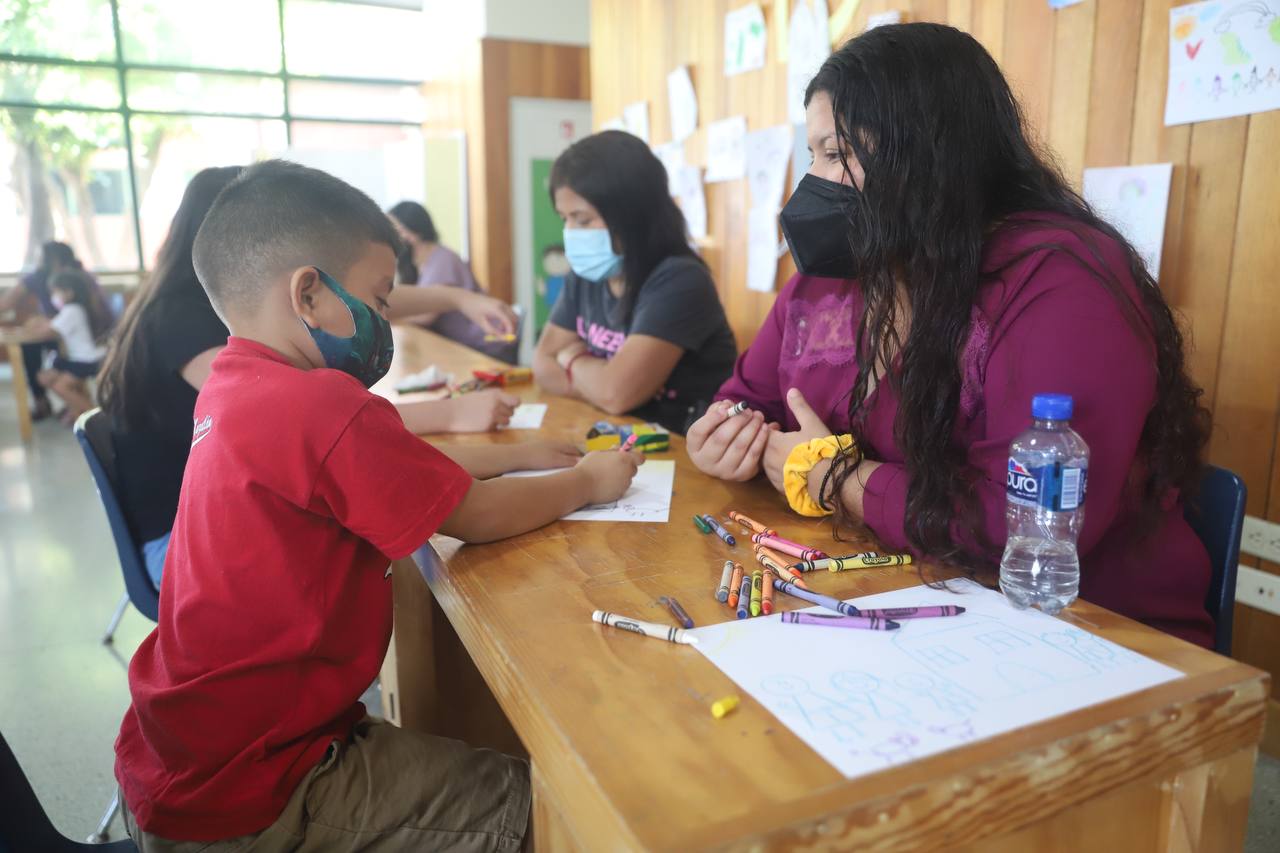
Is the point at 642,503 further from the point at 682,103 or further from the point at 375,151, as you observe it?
the point at 375,151

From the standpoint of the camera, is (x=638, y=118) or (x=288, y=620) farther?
(x=638, y=118)

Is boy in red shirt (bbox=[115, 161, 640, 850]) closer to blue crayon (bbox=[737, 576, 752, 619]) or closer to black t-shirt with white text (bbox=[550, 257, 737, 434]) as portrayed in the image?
blue crayon (bbox=[737, 576, 752, 619])

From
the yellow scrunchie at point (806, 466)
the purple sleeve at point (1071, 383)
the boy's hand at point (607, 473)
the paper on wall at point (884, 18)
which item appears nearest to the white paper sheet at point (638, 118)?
the paper on wall at point (884, 18)

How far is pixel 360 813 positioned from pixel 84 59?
324 inches

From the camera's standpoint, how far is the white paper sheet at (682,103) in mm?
3521

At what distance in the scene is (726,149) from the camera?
131 inches

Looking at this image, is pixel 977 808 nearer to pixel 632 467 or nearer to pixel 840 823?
pixel 840 823

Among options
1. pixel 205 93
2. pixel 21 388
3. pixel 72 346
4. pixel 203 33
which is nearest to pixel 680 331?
pixel 21 388

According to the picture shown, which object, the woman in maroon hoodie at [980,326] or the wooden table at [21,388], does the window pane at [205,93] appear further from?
the woman in maroon hoodie at [980,326]

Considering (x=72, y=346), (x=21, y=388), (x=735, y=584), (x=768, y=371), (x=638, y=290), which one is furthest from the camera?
(x=72, y=346)

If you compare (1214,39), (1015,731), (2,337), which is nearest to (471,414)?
(1015,731)

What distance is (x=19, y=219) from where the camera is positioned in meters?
7.50

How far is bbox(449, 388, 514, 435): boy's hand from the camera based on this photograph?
1839 millimetres

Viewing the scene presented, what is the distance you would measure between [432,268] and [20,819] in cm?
376
